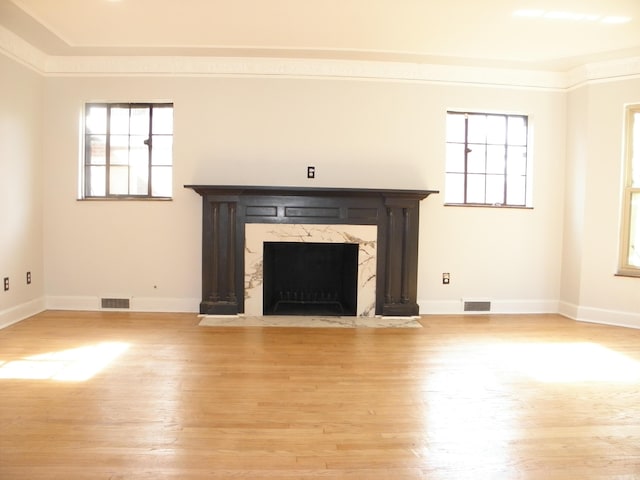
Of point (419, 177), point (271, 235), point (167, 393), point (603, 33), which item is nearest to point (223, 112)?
point (271, 235)

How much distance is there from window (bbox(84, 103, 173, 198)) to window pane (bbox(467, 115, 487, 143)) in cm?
339

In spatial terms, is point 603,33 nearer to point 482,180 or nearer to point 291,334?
point 482,180

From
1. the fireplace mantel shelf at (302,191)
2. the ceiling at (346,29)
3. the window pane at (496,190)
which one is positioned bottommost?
the fireplace mantel shelf at (302,191)

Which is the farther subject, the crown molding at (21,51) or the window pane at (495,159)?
the window pane at (495,159)

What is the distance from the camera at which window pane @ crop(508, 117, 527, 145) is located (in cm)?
523

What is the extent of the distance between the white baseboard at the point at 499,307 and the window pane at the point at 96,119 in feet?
13.3

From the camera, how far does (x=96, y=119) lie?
196 inches

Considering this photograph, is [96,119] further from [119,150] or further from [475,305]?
[475,305]

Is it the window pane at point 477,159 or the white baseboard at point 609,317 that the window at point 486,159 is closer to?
the window pane at point 477,159

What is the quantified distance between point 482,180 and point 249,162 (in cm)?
269

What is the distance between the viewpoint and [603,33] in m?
4.01

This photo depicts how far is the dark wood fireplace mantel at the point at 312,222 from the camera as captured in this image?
467 cm

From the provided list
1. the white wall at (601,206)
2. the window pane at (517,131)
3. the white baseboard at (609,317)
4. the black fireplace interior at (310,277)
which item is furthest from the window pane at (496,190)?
the black fireplace interior at (310,277)

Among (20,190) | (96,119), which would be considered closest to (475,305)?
(96,119)
